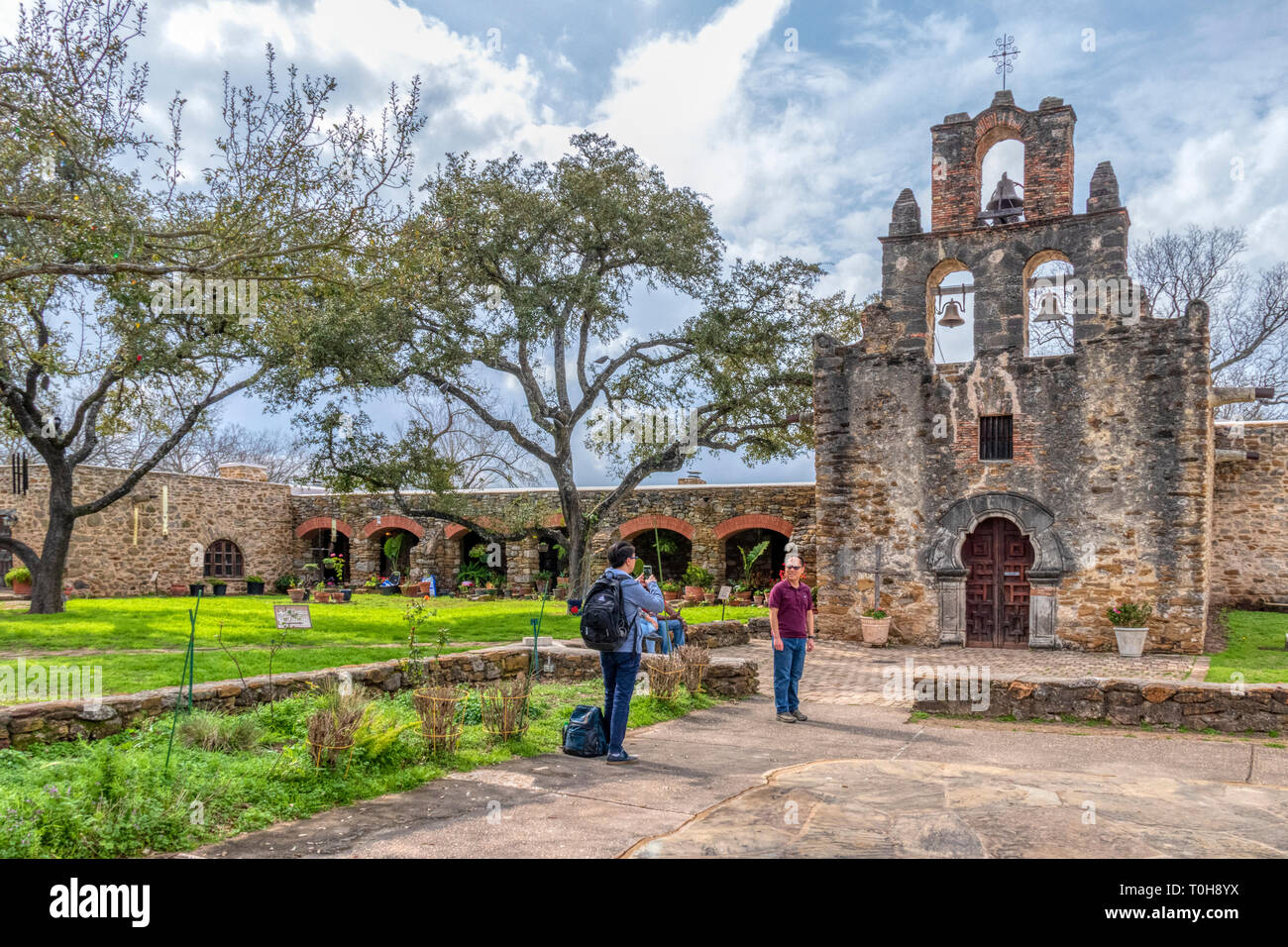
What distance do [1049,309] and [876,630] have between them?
8488 millimetres

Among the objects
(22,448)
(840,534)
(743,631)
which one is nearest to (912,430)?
(840,534)

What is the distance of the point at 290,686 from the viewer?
7551 millimetres

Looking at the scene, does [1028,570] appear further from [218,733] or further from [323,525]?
[323,525]

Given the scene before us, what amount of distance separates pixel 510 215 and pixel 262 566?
1393 cm

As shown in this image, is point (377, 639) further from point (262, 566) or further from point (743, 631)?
point (262, 566)

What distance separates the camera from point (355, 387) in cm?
1712

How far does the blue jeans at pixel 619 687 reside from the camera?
590 centimetres

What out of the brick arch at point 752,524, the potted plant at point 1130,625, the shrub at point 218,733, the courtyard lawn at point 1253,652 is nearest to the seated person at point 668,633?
the shrub at point 218,733

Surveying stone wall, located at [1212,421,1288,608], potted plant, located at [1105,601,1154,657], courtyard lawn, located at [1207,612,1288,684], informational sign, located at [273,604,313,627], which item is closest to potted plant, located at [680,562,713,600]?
potted plant, located at [1105,601,1154,657]

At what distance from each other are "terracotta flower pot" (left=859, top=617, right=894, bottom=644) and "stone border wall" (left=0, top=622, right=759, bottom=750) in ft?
19.6

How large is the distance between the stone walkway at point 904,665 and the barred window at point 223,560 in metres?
16.3

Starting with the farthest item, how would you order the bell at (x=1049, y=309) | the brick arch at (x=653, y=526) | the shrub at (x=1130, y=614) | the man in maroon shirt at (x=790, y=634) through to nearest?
1. the brick arch at (x=653, y=526)
2. the bell at (x=1049, y=309)
3. the shrub at (x=1130, y=614)
4. the man in maroon shirt at (x=790, y=634)

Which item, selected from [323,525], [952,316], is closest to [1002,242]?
[952,316]

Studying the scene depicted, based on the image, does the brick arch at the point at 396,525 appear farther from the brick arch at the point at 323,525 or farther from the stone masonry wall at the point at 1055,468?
the stone masonry wall at the point at 1055,468
